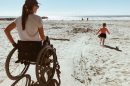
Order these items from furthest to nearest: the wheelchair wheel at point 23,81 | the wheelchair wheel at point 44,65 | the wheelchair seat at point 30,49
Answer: the wheelchair wheel at point 23,81
the wheelchair seat at point 30,49
the wheelchair wheel at point 44,65

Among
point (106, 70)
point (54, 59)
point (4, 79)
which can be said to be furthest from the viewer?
point (106, 70)

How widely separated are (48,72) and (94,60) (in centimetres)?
381

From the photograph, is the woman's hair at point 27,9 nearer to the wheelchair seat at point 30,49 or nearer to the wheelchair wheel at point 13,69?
the wheelchair seat at point 30,49

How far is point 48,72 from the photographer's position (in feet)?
18.5

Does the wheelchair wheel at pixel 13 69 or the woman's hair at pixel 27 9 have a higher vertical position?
the woman's hair at pixel 27 9

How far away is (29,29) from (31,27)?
6 cm

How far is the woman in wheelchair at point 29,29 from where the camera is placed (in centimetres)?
507

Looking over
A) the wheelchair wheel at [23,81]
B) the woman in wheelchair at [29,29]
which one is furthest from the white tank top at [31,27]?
the wheelchair wheel at [23,81]

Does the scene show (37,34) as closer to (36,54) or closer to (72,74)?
(36,54)

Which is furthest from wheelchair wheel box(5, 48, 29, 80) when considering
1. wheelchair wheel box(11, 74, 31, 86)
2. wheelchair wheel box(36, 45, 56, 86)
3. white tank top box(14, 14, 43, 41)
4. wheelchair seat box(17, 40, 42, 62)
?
wheelchair wheel box(36, 45, 56, 86)

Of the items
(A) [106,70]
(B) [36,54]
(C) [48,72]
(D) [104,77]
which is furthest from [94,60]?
(B) [36,54]

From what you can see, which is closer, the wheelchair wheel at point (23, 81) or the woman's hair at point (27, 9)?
the woman's hair at point (27, 9)

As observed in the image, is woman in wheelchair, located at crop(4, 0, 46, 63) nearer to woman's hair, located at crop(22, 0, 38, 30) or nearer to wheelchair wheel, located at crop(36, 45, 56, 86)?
woman's hair, located at crop(22, 0, 38, 30)

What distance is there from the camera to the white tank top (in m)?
5.05
